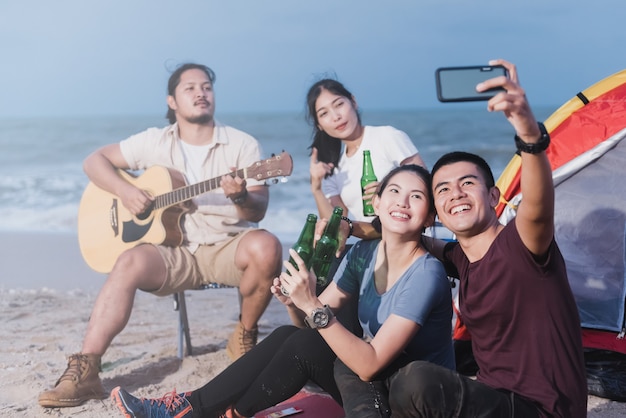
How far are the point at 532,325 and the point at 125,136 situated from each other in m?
19.2

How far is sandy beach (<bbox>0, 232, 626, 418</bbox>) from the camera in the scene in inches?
142

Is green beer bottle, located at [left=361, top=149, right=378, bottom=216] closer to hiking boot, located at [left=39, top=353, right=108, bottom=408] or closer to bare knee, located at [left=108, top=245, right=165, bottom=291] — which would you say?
bare knee, located at [left=108, top=245, right=165, bottom=291]

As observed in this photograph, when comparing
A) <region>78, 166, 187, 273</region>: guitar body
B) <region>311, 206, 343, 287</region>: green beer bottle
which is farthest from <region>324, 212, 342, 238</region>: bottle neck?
<region>78, 166, 187, 273</region>: guitar body

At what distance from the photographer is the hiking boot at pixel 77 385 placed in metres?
3.41

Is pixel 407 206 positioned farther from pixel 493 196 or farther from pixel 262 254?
pixel 262 254

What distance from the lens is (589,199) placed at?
11.5 feet

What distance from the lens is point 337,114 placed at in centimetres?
381

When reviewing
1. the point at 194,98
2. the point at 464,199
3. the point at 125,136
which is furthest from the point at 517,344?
the point at 125,136

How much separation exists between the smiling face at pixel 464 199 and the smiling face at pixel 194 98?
2.06 m

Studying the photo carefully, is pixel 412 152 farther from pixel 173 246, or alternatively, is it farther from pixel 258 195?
pixel 173 246

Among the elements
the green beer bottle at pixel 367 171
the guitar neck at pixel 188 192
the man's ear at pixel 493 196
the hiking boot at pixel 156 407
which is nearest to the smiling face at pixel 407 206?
the man's ear at pixel 493 196

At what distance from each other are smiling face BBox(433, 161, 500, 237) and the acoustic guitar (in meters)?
1.51

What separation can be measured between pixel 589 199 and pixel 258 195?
5.16 feet

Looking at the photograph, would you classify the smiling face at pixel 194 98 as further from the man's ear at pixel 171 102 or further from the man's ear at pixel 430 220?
the man's ear at pixel 430 220
